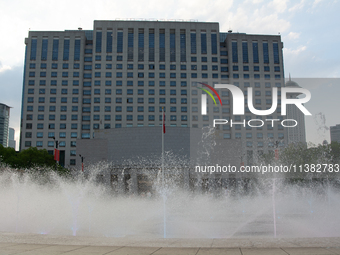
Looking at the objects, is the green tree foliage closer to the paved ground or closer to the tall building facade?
the tall building facade

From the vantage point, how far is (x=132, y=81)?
10188cm

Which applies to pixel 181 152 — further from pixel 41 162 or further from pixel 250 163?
pixel 41 162

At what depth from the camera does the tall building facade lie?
328 feet

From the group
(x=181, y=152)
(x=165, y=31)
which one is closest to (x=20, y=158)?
(x=181, y=152)

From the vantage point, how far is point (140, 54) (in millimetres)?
102875

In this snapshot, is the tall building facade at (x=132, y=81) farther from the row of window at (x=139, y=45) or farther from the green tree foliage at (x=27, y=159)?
the green tree foliage at (x=27, y=159)

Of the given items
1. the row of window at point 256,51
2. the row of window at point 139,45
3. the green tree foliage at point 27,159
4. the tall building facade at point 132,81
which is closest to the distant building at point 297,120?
the tall building facade at point 132,81

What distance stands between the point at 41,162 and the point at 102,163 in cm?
1959

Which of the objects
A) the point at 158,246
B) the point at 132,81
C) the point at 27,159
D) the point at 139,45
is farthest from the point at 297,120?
the point at 158,246

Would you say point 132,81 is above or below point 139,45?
below

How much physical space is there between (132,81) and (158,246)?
309ft

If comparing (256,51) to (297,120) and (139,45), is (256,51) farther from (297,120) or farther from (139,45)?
(139,45)

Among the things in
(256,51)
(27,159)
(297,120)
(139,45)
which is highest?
(139,45)

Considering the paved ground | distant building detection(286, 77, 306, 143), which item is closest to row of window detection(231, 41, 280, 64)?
distant building detection(286, 77, 306, 143)
